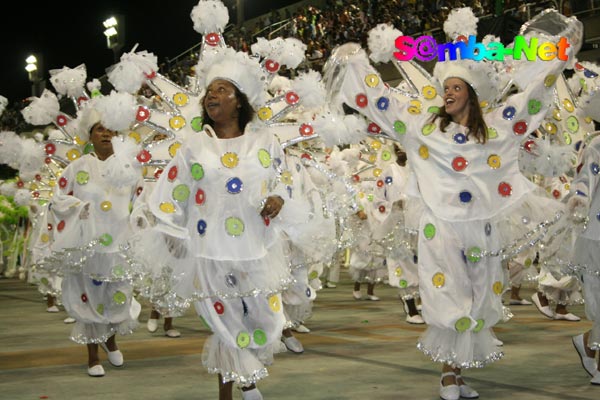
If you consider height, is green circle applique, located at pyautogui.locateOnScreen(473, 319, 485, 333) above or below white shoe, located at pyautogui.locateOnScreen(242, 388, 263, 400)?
above

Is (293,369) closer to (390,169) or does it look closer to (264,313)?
(264,313)

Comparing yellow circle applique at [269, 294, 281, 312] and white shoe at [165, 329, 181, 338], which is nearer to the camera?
yellow circle applique at [269, 294, 281, 312]

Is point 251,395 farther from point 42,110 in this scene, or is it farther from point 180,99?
point 42,110

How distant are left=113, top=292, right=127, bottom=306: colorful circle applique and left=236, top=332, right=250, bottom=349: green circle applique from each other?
2051mm

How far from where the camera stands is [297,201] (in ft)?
16.2

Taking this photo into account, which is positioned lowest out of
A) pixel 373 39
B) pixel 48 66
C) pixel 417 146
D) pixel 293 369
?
pixel 293 369

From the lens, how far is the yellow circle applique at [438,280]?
5.14 metres

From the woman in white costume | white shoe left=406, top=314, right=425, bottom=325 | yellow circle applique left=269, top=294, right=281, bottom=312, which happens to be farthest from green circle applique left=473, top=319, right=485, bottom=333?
white shoe left=406, top=314, right=425, bottom=325

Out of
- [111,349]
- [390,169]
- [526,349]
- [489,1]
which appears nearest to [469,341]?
[526,349]

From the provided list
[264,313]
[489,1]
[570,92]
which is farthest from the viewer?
[489,1]

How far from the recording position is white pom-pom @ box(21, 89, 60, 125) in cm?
716

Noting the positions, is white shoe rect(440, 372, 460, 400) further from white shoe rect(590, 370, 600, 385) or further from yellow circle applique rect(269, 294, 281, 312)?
yellow circle applique rect(269, 294, 281, 312)

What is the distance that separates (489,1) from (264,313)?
1307cm

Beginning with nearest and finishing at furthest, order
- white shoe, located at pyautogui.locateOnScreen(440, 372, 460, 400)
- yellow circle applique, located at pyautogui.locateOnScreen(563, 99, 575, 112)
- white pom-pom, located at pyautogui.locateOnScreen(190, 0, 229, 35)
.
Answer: white shoe, located at pyautogui.locateOnScreen(440, 372, 460, 400)
white pom-pom, located at pyautogui.locateOnScreen(190, 0, 229, 35)
yellow circle applique, located at pyautogui.locateOnScreen(563, 99, 575, 112)
